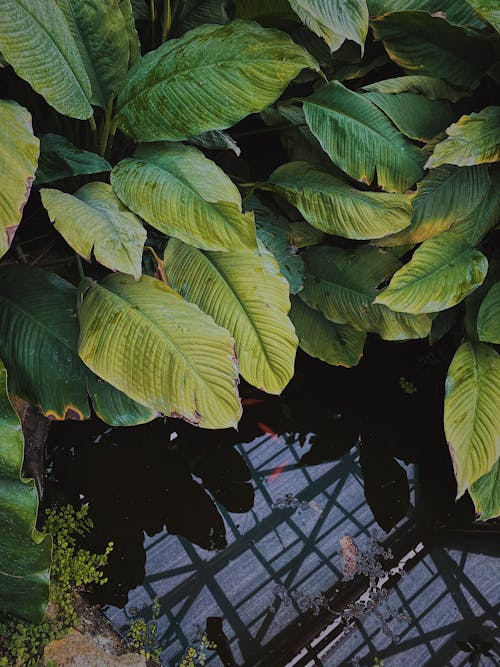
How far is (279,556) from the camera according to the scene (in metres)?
1.86

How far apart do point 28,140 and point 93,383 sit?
542 mm

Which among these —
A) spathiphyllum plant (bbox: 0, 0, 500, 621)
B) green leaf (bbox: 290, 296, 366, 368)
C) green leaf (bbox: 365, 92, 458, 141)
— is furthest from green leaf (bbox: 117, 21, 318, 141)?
green leaf (bbox: 290, 296, 366, 368)

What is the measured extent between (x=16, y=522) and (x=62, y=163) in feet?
2.76

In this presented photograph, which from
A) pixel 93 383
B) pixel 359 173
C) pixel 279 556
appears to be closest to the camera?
pixel 93 383

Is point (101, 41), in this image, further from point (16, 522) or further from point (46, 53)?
point (16, 522)

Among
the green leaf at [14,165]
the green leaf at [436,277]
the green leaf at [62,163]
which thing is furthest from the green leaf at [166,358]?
the green leaf at [436,277]

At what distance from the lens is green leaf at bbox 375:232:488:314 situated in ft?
5.33

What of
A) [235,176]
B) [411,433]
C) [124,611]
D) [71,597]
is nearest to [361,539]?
[411,433]

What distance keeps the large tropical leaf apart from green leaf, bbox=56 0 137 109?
0.58 meters

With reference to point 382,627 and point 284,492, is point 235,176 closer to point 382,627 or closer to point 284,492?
point 284,492

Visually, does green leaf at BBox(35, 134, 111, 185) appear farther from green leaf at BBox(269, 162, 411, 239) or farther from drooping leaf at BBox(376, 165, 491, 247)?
drooping leaf at BBox(376, 165, 491, 247)

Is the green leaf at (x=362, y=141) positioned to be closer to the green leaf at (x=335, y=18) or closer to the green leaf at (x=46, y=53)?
the green leaf at (x=335, y=18)

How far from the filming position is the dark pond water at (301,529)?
1.72 meters

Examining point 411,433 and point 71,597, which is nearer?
point 71,597
